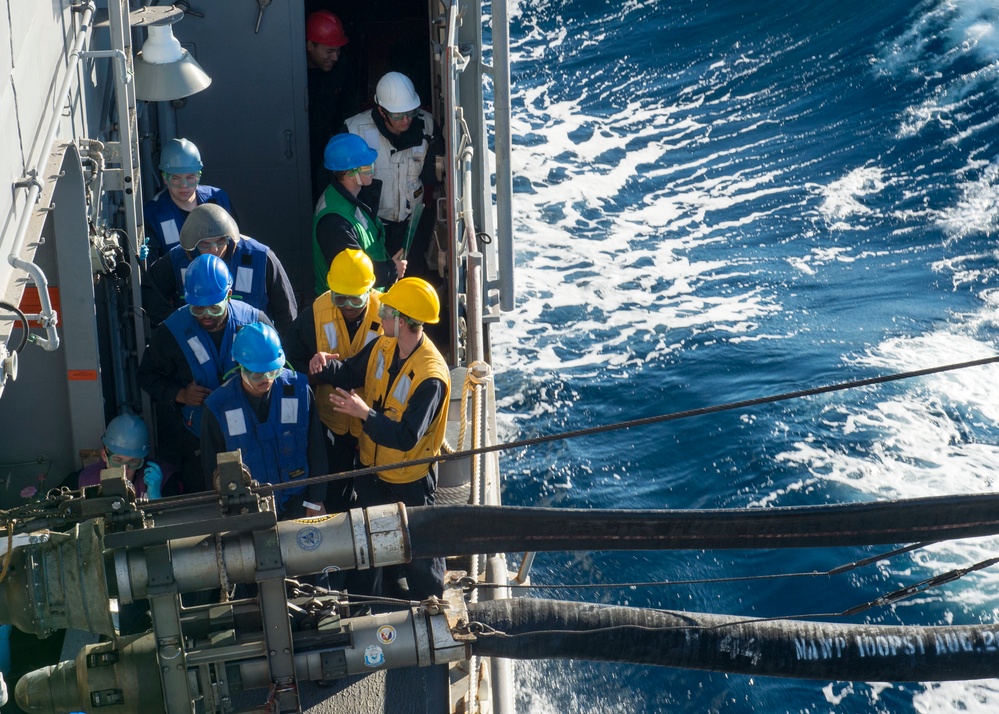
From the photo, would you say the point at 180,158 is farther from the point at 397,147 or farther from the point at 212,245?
the point at 397,147

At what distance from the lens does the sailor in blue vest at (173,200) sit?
6.57m

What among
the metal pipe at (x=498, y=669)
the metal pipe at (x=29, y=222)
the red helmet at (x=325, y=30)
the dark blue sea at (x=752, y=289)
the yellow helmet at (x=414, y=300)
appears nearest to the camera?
the metal pipe at (x=29, y=222)

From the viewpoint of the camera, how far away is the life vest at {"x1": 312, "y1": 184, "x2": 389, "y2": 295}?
674 centimetres

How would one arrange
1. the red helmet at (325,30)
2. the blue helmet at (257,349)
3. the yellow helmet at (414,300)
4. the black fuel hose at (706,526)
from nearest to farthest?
the black fuel hose at (706,526) → the blue helmet at (257,349) → the yellow helmet at (414,300) → the red helmet at (325,30)

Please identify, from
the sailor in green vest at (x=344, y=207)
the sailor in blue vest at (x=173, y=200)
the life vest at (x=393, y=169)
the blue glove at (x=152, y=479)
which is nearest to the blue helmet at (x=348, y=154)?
the sailor in green vest at (x=344, y=207)

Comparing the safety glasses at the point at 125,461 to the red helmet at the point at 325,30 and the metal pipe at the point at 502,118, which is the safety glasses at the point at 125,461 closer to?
the metal pipe at the point at 502,118

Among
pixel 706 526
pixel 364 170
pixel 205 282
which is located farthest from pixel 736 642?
pixel 364 170

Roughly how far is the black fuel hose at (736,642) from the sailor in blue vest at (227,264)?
10.6ft

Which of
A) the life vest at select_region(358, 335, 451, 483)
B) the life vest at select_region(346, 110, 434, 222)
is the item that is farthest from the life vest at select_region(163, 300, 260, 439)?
the life vest at select_region(346, 110, 434, 222)

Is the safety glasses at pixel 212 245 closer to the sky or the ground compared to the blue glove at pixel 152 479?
closer to the sky

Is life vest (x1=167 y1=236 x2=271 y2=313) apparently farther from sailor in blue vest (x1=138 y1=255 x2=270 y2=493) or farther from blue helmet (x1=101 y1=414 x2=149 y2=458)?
blue helmet (x1=101 y1=414 x2=149 y2=458)

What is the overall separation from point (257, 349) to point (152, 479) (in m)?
1.19

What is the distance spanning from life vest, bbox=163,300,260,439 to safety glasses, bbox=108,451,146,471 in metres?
0.40

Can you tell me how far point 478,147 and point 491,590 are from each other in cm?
335
